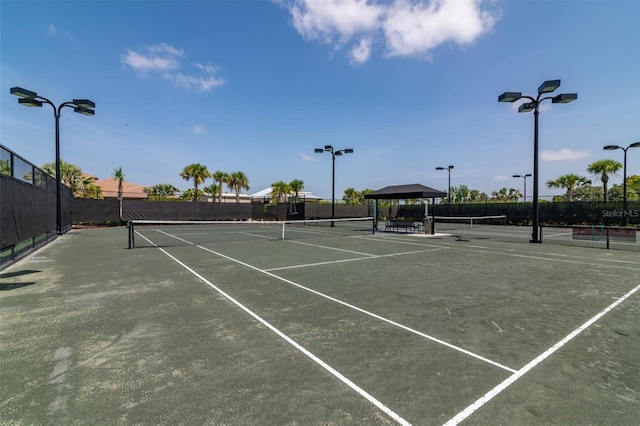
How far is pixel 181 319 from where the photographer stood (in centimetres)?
505

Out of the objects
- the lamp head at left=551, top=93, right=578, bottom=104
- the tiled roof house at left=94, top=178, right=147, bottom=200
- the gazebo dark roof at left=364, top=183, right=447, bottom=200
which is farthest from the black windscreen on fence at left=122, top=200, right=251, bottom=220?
the tiled roof house at left=94, top=178, right=147, bottom=200

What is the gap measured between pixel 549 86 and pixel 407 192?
9640mm

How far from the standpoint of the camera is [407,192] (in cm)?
2136

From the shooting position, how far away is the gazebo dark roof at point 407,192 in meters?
20.5

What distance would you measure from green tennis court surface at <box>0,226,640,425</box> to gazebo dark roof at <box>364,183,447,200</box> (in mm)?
12528

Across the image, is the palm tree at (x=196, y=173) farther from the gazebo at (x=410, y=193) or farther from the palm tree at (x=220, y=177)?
the gazebo at (x=410, y=193)

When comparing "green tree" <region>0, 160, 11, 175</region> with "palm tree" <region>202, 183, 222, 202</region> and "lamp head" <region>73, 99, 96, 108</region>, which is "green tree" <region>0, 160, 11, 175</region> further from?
"palm tree" <region>202, 183, 222, 202</region>

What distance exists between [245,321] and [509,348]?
3886 mm

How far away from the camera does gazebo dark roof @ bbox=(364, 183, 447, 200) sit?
20.5 metres

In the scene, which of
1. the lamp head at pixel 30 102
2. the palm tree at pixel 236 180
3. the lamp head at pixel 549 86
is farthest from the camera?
the palm tree at pixel 236 180

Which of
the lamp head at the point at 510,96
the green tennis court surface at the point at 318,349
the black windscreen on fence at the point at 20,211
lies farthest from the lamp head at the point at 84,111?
the lamp head at the point at 510,96

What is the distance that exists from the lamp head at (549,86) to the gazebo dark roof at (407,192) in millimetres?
7879

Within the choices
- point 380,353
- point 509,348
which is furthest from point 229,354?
point 509,348

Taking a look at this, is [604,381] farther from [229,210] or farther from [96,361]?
[229,210]
